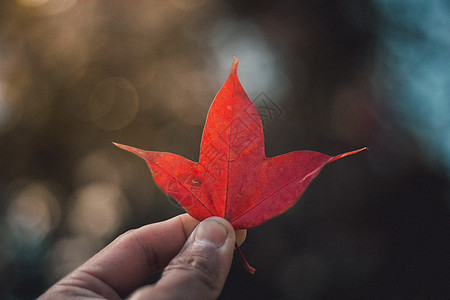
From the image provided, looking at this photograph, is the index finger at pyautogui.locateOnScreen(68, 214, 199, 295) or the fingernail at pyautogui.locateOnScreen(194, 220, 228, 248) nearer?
the fingernail at pyautogui.locateOnScreen(194, 220, 228, 248)

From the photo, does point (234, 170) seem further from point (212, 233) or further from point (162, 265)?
point (162, 265)

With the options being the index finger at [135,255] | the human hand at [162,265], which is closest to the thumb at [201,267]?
the human hand at [162,265]

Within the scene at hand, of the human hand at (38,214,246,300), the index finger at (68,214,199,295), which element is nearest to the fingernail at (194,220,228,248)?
the human hand at (38,214,246,300)

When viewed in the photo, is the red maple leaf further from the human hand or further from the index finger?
the index finger

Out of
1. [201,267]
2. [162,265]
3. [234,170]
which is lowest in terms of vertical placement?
[162,265]

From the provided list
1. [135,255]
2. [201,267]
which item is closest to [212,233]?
[201,267]
